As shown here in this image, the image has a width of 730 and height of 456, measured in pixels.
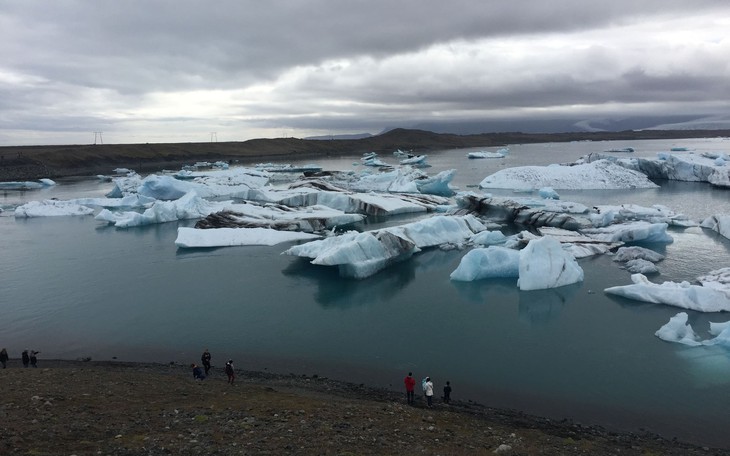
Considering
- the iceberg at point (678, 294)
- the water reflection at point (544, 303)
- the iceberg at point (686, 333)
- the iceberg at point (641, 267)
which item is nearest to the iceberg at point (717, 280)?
the iceberg at point (678, 294)

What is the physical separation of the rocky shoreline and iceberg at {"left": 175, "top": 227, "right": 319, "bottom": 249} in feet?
37.0

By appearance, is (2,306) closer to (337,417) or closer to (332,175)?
(337,417)

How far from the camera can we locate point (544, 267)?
15516mm

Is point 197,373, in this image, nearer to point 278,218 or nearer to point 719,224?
point 278,218

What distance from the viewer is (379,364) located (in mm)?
10703

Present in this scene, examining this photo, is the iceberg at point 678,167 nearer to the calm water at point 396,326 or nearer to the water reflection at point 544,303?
the calm water at point 396,326

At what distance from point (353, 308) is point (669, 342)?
729cm

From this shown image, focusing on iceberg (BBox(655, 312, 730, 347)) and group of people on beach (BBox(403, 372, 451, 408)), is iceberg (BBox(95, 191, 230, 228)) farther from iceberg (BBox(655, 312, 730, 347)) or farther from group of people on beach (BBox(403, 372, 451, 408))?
iceberg (BBox(655, 312, 730, 347))

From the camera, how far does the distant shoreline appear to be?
58.1 meters

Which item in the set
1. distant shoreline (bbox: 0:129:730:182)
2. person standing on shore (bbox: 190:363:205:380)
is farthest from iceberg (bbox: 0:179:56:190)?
person standing on shore (bbox: 190:363:205:380)

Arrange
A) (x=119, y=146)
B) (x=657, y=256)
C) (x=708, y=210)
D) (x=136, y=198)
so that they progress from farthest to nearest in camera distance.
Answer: (x=119, y=146) < (x=136, y=198) < (x=708, y=210) < (x=657, y=256)

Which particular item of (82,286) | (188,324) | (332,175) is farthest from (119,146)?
(188,324)

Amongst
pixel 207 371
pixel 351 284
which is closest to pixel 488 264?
pixel 351 284

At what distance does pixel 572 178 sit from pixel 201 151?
5906 cm
